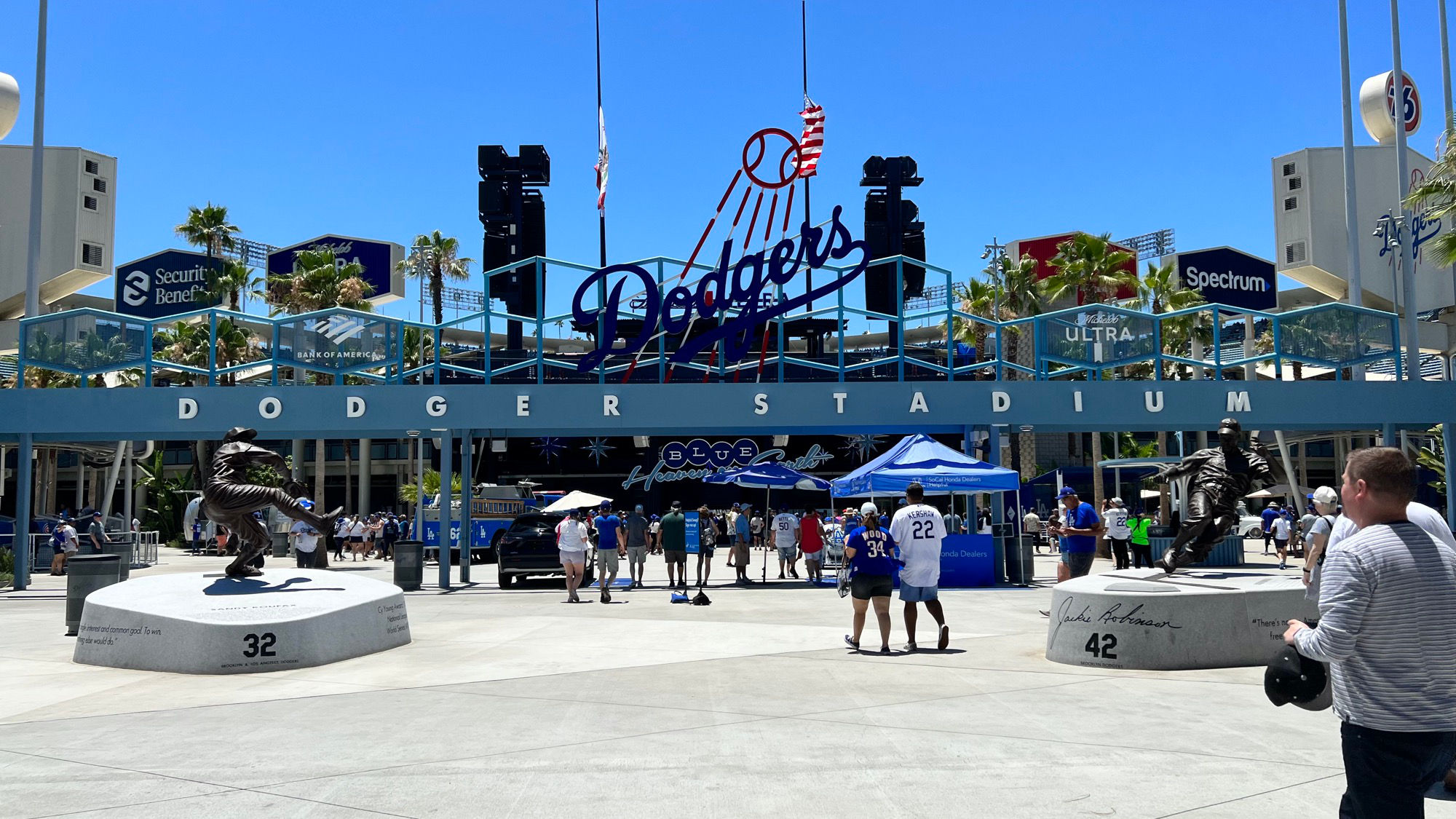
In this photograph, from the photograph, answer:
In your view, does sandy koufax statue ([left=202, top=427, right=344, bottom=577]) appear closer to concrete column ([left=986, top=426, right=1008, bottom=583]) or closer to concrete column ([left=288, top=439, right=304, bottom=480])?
concrete column ([left=986, top=426, right=1008, bottom=583])

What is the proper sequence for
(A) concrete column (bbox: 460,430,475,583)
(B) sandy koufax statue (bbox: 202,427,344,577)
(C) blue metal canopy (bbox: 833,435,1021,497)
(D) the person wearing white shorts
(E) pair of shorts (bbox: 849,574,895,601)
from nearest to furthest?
1. (E) pair of shorts (bbox: 849,574,895,601)
2. (B) sandy koufax statue (bbox: 202,427,344,577)
3. (D) the person wearing white shorts
4. (C) blue metal canopy (bbox: 833,435,1021,497)
5. (A) concrete column (bbox: 460,430,475,583)

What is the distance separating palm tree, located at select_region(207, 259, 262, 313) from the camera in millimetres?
50312

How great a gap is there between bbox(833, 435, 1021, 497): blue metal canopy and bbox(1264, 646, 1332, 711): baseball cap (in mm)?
16314

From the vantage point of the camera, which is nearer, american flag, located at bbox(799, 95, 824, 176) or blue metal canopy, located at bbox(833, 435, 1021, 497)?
blue metal canopy, located at bbox(833, 435, 1021, 497)

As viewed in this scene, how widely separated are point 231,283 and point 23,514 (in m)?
29.2

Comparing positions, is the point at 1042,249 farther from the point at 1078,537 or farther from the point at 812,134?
the point at 1078,537

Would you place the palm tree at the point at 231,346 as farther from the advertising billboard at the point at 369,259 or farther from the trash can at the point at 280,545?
the advertising billboard at the point at 369,259

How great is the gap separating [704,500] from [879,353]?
11436mm

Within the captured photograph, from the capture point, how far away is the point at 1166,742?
7.29m

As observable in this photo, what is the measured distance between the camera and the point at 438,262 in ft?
184

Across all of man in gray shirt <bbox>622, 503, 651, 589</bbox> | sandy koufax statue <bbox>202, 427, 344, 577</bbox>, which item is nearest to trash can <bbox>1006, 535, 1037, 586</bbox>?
man in gray shirt <bbox>622, 503, 651, 589</bbox>

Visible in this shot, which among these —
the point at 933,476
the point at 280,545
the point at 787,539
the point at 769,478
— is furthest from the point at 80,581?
the point at 280,545

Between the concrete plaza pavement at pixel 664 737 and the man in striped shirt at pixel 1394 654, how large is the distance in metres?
1.95

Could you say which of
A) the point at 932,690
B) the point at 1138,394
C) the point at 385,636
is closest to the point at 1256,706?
the point at 932,690
